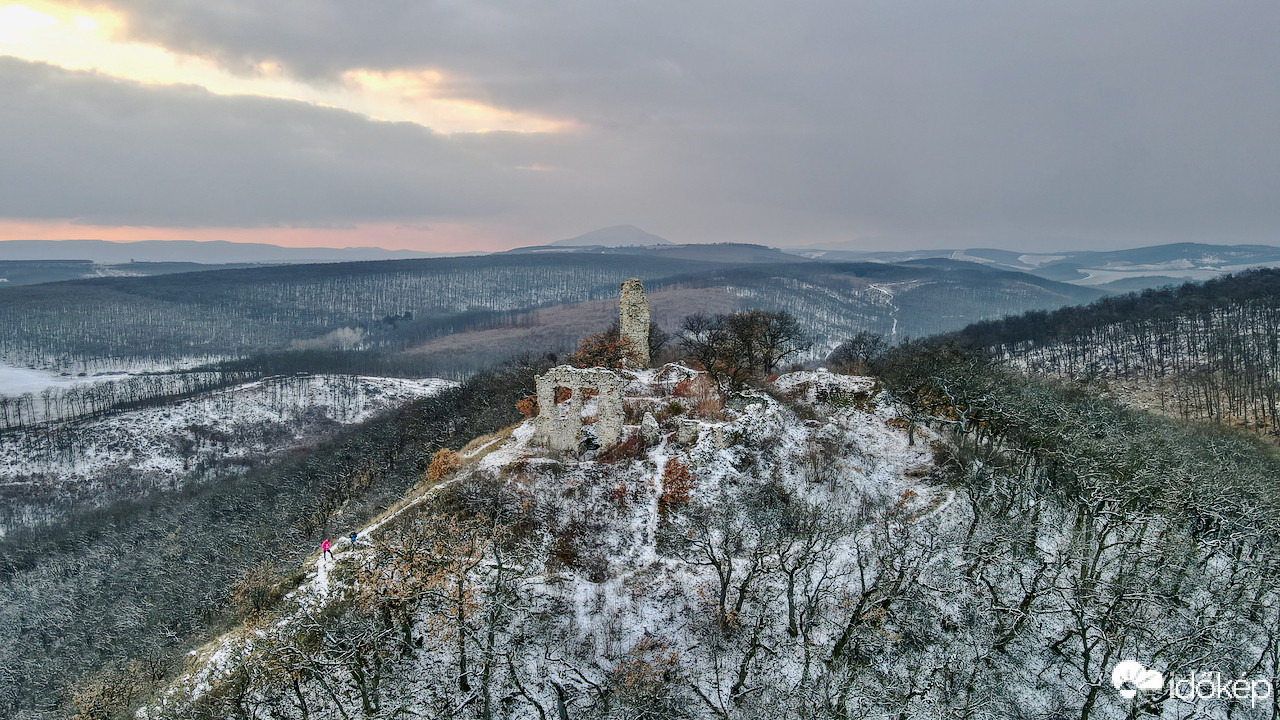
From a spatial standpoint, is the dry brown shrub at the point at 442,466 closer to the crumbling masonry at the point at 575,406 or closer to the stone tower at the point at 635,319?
the crumbling masonry at the point at 575,406

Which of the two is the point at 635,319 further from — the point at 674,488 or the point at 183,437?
the point at 183,437

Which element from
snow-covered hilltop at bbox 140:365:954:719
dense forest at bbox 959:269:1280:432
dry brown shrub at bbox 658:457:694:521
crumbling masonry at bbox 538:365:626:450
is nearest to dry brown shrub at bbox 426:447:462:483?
snow-covered hilltop at bbox 140:365:954:719

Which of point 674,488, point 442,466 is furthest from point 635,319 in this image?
point 442,466

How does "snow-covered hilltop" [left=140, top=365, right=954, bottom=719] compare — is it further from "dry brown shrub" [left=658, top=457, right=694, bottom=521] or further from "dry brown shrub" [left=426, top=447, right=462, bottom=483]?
"dry brown shrub" [left=426, top=447, right=462, bottom=483]

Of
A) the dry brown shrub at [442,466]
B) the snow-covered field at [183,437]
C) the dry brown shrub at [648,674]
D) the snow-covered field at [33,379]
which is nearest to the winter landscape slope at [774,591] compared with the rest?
the dry brown shrub at [648,674]

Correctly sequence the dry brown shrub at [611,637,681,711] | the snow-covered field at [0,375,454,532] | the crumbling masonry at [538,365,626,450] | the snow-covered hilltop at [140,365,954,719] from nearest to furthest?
1. the snow-covered hilltop at [140,365,954,719]
2. the dry brown shrub at [611,637,681,711]
3. the crumbling masonry at [538,365,626,450]
4. the snow-covered field at [0,375,454,532]

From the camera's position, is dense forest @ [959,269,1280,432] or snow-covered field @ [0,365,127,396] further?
snow-covered field @ [0,365,127,396]
